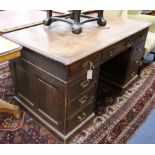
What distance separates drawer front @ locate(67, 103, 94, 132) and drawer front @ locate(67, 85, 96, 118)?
2.0 inches

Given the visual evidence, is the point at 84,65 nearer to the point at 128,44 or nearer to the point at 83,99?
the point at 83,99

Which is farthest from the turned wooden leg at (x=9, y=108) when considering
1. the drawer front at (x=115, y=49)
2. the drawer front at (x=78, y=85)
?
the drawer front at (x=115, y=49)

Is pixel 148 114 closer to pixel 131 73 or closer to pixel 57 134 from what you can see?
pixel 131 73

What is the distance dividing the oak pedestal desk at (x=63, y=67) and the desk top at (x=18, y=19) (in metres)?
0.11

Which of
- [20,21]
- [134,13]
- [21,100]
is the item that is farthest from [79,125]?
[134,13]

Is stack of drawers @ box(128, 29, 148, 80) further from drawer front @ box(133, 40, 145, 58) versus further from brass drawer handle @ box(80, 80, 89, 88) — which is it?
brass drawer handle @ box(80, 80, 89, 88)

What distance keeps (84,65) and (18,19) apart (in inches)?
38.6

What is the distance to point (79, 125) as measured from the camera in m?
1.58

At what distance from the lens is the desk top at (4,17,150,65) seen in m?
1.26

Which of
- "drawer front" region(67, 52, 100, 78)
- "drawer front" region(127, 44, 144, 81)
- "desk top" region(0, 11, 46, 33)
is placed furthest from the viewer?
"drawer front" region(127, 44, 144, 81)

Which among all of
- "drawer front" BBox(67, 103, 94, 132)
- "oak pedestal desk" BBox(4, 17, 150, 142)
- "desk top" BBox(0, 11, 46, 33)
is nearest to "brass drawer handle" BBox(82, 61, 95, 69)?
"oak pedestal desk" BBox(4, 17, 150, 142)

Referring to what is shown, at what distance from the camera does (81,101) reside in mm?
1480

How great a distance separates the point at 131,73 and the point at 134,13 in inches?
37.6

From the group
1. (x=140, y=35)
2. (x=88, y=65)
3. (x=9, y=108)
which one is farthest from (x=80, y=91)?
(x=140, y=35)
